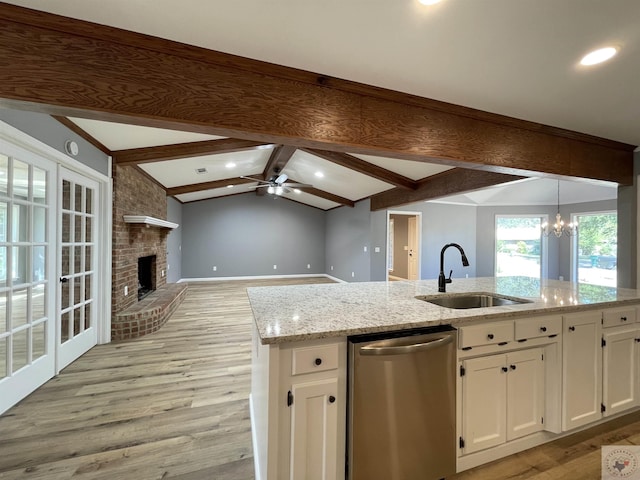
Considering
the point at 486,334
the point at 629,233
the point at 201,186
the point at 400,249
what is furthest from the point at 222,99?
the point at 400,249

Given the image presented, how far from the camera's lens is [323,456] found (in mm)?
1244

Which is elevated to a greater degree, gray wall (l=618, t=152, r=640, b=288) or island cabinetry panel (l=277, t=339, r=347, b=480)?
gray wall (l=618, t=152, r=640, b=288)

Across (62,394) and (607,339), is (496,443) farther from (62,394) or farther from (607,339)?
(62,394)

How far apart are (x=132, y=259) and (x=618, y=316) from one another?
17.0 ft

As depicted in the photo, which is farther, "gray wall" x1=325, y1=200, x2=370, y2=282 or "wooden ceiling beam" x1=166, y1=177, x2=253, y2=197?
"gray wall" x1=325, y1=200, x2=370, y2=282

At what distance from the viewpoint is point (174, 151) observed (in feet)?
11.7

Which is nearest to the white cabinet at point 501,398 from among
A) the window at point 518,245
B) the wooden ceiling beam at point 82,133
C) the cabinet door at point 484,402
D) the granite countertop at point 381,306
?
the cabinet door at point 484,402

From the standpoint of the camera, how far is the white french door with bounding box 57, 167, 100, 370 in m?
2.57

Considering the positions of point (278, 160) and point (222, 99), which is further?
point (278, 160)

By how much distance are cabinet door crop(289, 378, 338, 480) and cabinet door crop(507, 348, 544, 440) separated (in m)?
1.11

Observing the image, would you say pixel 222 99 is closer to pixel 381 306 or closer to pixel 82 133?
pixel 381 306

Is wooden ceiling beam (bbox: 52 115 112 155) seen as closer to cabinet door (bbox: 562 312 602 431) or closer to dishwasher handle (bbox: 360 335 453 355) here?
dishwasher handle (bbox: 360 335 453 355)

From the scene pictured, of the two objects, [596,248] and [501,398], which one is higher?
[596,248]

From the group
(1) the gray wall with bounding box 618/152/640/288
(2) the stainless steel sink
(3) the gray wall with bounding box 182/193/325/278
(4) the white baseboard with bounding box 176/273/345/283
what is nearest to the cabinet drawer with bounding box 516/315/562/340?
(2) the stainless steel sink
